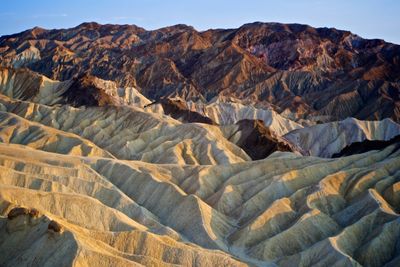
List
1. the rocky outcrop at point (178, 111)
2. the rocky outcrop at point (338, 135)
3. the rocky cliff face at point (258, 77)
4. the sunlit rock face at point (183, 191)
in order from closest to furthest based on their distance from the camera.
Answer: the sunlit rock face at point (183, 191)
the rocky outcrop at point (178, 111)
the rocky outcrop at point (338, 135)
the rocky cliff face at point (258, 77)

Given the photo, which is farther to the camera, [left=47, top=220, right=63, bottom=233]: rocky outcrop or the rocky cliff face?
the rocky cliff face

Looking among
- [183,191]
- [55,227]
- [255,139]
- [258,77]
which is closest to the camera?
[55,227]

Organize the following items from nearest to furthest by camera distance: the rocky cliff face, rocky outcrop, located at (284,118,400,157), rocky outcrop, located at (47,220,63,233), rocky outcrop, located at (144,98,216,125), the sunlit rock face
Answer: rocky outcrop, located at (47,220,63,233)
the sunlit rock face
rocky outcrop, located at (144,98,216,125)
rocky outcrop, located at (284,118,400,157)
the rocky cliff face

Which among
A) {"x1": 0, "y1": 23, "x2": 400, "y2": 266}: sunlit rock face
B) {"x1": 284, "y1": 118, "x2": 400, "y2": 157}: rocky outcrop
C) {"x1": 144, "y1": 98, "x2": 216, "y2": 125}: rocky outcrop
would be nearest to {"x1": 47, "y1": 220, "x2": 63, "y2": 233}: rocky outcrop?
{"x1": 0, "y1": 23, "x2": 400, "y2": 266}: sunlit rock face

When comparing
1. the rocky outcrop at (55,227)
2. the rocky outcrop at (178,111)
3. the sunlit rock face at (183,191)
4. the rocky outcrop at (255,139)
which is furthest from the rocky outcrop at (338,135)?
the rocky outcrop at (55,227)

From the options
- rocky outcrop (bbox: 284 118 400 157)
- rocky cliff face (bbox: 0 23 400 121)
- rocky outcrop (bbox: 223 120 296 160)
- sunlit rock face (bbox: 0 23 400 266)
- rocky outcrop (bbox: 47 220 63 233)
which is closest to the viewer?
rocky outcrop (bbox: 47 220 63 233)

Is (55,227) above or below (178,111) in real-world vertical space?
above

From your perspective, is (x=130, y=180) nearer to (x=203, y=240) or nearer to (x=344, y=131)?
(x=203, y=240)

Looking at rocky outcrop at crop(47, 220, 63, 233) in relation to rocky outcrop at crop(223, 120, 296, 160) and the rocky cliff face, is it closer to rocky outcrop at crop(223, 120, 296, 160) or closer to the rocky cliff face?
rocky outcrop at crop(223, 120, 296, 160)

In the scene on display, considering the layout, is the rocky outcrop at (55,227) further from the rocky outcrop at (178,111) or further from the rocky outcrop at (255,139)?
the rocky outcrop at (178,111)

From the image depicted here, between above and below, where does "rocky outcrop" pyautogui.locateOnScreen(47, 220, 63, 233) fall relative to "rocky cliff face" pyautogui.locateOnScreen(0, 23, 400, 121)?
above

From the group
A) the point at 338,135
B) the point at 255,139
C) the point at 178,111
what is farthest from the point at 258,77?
the point at 255,139

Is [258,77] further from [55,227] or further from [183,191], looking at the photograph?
[55,227]
